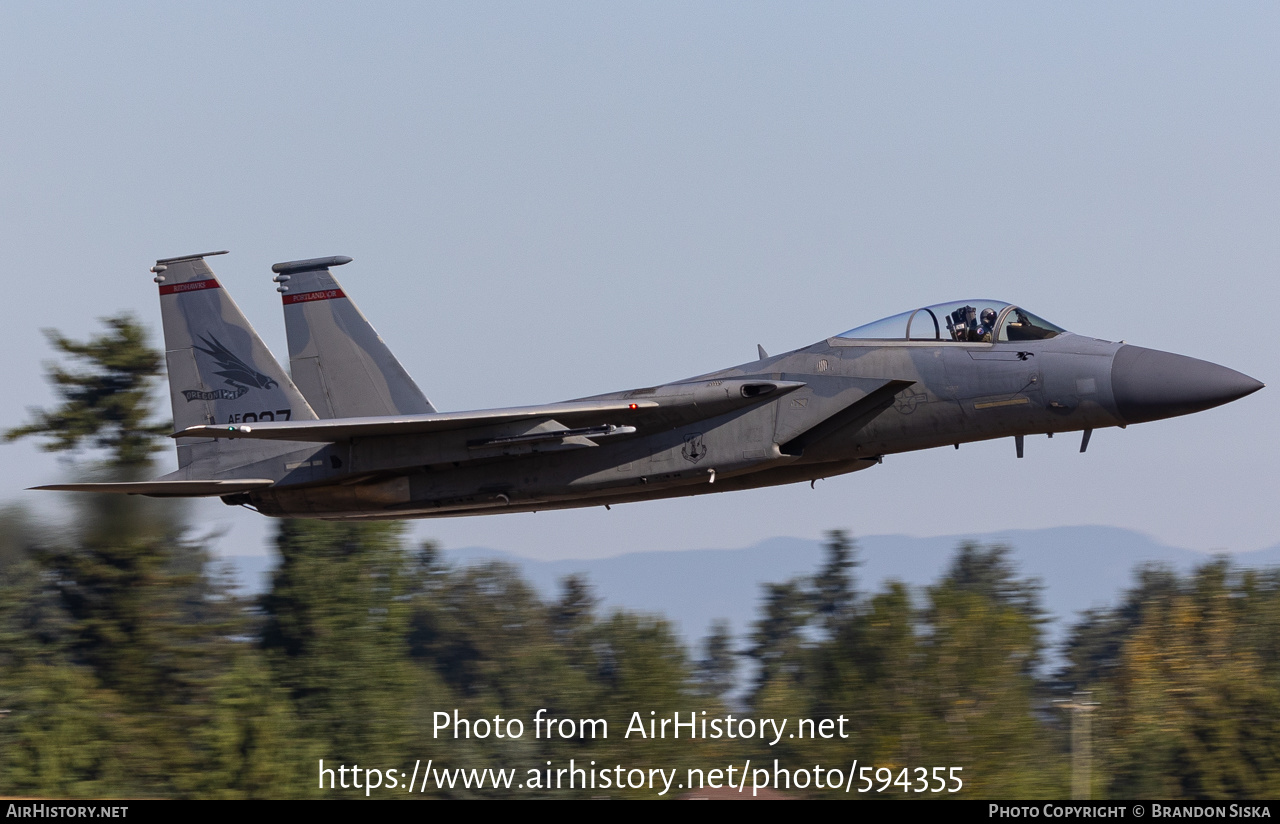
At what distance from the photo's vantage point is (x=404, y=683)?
41.2m

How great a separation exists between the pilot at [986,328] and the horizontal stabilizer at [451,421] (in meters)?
3.19

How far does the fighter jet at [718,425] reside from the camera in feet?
41.5

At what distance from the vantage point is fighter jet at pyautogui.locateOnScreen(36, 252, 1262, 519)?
12.6 meters

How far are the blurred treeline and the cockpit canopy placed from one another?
52.0 ft

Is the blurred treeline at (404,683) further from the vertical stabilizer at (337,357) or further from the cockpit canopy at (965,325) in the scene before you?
the cockpit canopy at (965,325)

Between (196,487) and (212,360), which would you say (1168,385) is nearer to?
(196,487)

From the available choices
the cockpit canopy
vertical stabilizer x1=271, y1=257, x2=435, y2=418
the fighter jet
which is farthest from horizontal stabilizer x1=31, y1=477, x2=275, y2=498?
the cockpit canopy

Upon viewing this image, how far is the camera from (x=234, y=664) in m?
39.4

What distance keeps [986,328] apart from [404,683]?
103 feet

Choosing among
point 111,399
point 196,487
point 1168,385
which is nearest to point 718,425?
point 1168,385

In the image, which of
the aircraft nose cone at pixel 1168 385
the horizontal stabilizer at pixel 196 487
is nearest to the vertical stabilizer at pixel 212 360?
the horizontal stabilizer at pixel 196 487

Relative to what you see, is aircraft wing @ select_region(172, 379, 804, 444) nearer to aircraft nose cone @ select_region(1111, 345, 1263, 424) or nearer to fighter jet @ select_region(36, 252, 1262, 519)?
fighter jet @ select_region(36, 252, 1262, 519)

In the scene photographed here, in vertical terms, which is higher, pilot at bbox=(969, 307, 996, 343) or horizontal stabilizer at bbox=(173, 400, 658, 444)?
pilot at bbox=(969, 307, 996, 343)

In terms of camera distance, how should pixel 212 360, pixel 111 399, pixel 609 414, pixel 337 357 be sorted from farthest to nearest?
pixel 111 399
pixel 337 357
pixel 212 360
pixel 609 414
